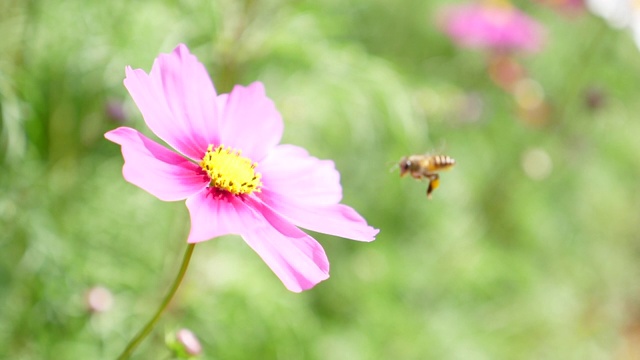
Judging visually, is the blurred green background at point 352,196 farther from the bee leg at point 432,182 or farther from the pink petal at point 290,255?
the pink petal at point 290,255

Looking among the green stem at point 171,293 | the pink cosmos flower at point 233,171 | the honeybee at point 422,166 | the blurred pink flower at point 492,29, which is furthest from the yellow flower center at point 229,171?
the blurred pink flower at point 492,29

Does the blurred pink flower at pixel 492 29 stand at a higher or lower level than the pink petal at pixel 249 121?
higher

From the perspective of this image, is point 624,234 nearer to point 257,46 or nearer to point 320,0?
point 320,0

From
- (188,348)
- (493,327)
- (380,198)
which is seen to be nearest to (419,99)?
(380,198)

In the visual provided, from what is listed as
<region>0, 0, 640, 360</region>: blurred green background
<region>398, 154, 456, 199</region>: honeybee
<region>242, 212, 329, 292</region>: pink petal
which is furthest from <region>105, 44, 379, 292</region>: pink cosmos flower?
<region>0, 0, 640, 360</region>: blurred green background

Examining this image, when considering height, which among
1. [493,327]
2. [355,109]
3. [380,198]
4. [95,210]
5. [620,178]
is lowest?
[95,210]

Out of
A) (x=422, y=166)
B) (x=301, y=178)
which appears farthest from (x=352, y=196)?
(x=301, y=178)
